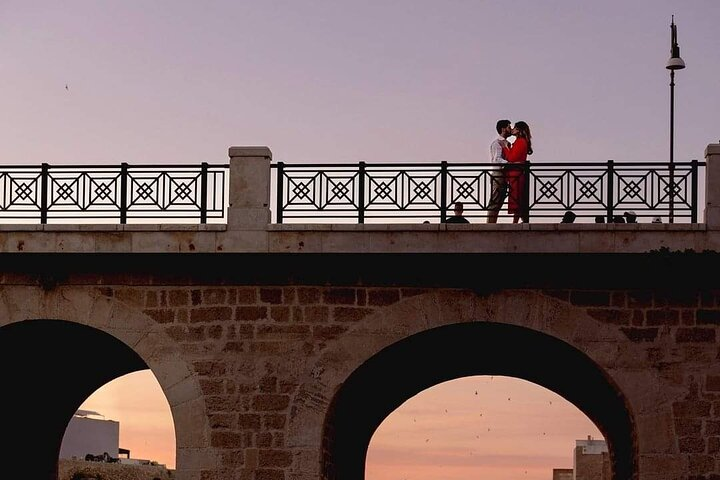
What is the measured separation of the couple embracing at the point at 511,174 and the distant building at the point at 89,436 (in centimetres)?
4597

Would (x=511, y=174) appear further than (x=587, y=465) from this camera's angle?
No

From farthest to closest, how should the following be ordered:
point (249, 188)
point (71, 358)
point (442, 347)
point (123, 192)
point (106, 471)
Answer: point (106, 471) → point (71, 358) → point (442, 347) → point (123, 192) → point (249, 188)

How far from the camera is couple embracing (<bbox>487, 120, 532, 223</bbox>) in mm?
17250

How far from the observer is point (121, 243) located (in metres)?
17.1

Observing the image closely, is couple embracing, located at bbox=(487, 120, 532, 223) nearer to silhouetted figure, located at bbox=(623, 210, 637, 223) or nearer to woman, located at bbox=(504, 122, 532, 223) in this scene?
woman, located at bbox=(504, 122, 532, 223)

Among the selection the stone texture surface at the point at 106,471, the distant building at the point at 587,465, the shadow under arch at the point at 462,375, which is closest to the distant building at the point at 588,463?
the distant building at the point at 587,465

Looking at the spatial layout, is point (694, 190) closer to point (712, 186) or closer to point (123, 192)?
point (712, 186)

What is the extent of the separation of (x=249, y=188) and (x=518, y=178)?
331 centimetres

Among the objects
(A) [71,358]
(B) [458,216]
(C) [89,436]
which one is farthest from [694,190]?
(C) [89,436]

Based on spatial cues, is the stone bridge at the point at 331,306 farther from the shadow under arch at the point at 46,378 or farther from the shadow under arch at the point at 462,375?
the shadow under arch at the point at 46,378

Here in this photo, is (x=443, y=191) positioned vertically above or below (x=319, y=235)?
above

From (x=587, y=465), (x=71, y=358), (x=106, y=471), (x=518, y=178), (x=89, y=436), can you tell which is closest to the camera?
(x=518, y=178)

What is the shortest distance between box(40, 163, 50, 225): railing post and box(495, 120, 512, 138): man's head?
577cm

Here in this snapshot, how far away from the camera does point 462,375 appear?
22.6 metres
